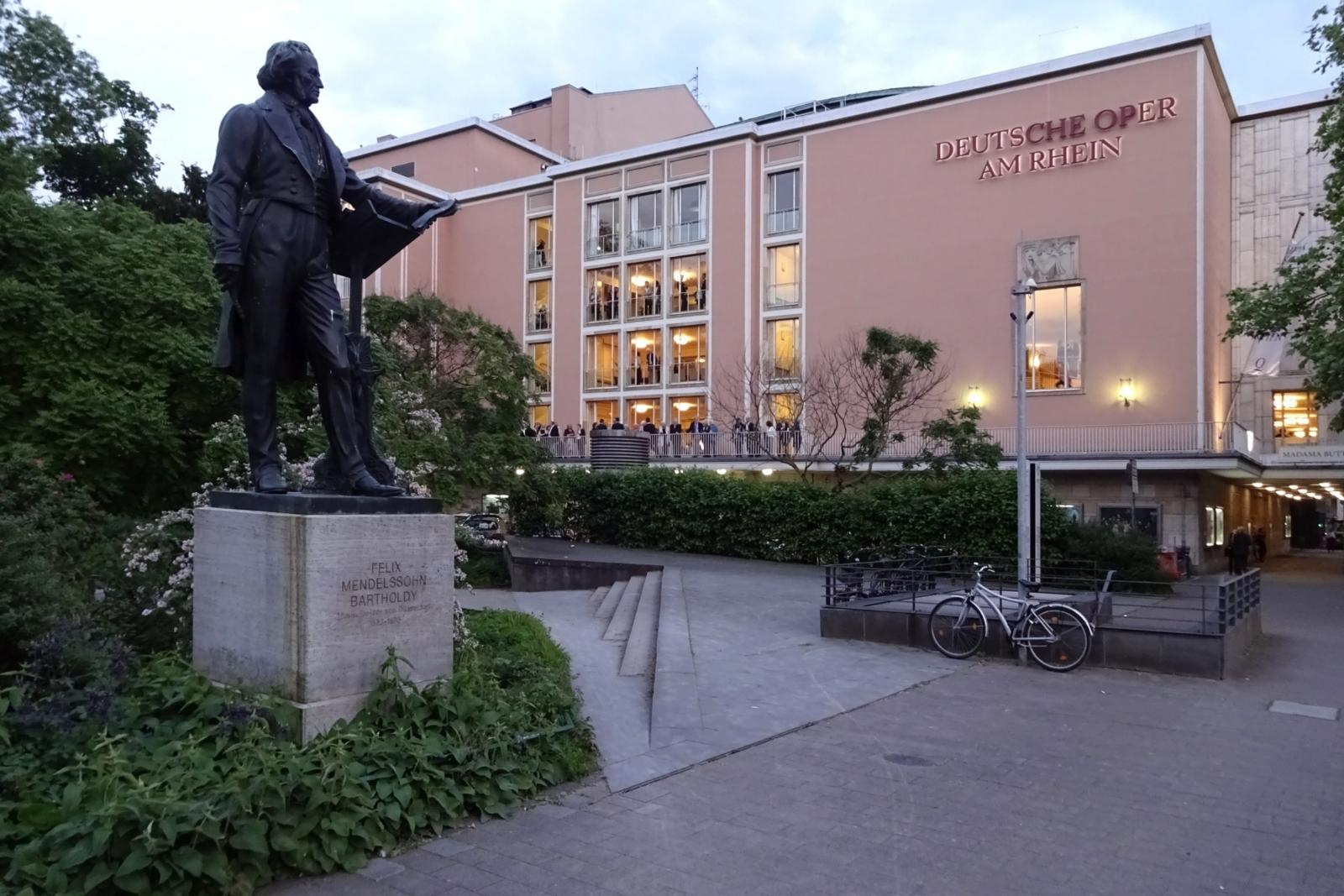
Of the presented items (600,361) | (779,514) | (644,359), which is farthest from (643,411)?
(779,514)

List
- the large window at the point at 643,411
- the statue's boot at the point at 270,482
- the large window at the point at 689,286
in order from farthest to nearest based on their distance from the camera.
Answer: the large window at the point at 643,411, the large window at the point at 689,286, the statue's boot at the point at 270,482

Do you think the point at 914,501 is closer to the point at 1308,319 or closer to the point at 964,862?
the point at 1308,319

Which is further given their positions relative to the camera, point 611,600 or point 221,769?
point 611,600

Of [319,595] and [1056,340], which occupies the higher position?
[1056,340]

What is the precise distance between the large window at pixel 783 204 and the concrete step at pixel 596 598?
21.0 m

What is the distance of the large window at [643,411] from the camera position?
41156 mm

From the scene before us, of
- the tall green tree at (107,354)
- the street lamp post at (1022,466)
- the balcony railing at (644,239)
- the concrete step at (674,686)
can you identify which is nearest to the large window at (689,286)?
the balcony railing at (644,239)

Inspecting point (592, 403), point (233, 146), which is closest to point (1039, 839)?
point (233, 146)

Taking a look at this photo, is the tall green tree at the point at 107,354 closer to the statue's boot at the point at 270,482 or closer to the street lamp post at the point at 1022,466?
the statue's boot at the point at 270,482

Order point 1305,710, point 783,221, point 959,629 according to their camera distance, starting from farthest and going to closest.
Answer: point 783,221, point 959,629, point 1305,710

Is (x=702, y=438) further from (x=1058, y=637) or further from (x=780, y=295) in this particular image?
(x=1058, y=637)

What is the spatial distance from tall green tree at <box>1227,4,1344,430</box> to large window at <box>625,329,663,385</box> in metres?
21.8

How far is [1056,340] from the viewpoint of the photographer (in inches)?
1246

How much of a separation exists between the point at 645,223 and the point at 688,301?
3769 mm
